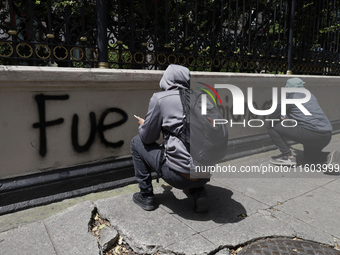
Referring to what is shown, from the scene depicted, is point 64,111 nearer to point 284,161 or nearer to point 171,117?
point 171,117

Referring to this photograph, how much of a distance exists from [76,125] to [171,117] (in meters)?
1.31

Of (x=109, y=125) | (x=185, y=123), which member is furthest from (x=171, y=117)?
(x=109, y=125)

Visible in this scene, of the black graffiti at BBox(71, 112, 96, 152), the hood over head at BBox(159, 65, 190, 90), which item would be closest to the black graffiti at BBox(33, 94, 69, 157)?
the black graffiti at BBox(71, 112, 96, 152)

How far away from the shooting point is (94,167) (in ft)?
11.8

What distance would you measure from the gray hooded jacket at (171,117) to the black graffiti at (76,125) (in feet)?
3.03

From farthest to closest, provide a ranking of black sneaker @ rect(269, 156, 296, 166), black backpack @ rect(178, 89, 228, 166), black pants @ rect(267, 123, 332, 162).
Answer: black sneaker @ rect(269, 156, 296, 166) → black pants @ rect(267, 123, 332, 162) → black backpack @ rect(178, 89, 228, 166)

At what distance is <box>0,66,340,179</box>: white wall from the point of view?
9.84 ft

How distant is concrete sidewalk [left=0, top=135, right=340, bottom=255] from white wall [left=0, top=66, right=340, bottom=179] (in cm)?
52

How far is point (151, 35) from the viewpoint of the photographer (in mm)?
4035

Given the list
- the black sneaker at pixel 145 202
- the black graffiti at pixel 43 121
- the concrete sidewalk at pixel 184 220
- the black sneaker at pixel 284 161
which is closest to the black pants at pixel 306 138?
the black sneaker at pixel 284 161

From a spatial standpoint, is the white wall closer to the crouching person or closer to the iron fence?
the iron fence

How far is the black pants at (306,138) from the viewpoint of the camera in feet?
14.7

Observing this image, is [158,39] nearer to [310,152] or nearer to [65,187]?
[65,187]

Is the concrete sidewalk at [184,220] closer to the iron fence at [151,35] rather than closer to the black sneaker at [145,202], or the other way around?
the black sneaker at [145,202]
